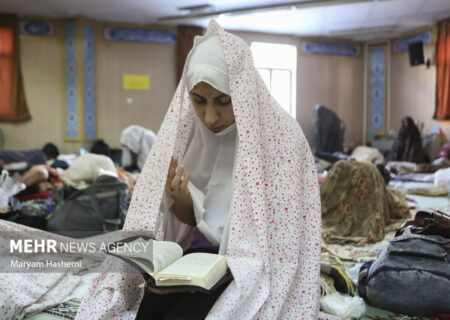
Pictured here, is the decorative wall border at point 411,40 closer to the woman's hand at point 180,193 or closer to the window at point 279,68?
the window at point 279,68

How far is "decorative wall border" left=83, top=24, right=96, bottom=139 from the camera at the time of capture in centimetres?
684

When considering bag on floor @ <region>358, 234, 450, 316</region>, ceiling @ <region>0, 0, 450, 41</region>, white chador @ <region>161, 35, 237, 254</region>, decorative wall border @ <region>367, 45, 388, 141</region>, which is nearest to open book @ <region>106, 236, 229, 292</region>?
white chador @ <region>161, 35, 237, 254</region>

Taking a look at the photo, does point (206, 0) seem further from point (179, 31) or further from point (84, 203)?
point (84, 203)

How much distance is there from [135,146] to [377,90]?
214 inches

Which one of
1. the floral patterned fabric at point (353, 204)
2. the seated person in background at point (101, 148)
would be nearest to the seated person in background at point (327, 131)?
the seated person in background at point (101, 148)

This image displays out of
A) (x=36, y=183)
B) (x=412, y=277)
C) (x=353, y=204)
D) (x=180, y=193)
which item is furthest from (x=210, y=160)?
(x=36, y=183)

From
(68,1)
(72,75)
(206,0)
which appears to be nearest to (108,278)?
(206,0)

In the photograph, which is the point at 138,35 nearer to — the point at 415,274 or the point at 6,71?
the point at 6,71

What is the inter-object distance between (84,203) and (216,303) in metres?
1.61

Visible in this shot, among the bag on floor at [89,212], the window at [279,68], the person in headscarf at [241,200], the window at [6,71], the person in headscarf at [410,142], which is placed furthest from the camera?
the window at [279,68]

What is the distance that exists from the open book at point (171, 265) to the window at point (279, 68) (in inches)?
278

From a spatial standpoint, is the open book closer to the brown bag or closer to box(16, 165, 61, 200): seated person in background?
the brown bag

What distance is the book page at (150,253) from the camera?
1026mm

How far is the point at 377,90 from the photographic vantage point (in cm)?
835
